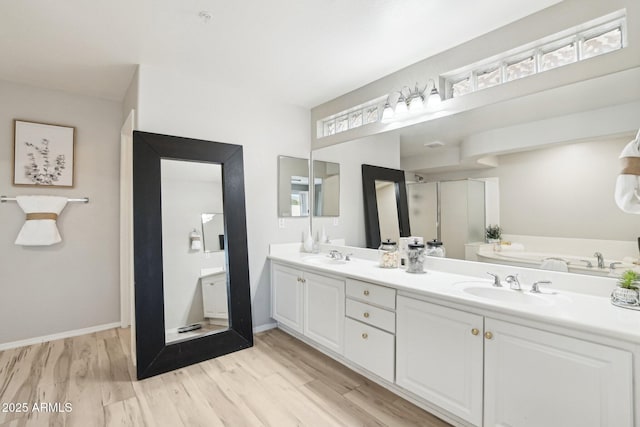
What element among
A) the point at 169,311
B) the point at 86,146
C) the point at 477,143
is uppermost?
the point at 86,146

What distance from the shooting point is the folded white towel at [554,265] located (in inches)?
72.8

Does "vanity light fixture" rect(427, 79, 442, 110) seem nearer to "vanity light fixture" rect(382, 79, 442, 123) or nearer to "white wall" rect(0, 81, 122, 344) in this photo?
"vanity light fixture" rect(382, 79, 442, 123)

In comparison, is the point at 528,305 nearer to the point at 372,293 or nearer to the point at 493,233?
the point at 493,233

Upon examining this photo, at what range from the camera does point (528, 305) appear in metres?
1.53

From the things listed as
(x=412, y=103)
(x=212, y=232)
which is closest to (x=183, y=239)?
(x=212, y=232)

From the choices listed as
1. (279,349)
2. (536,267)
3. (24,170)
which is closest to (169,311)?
(279,349)

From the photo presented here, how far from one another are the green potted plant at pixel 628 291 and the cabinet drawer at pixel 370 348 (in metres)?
1.17

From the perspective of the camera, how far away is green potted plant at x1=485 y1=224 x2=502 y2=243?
2.12 metres

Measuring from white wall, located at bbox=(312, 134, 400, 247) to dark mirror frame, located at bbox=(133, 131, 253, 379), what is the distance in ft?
3.41

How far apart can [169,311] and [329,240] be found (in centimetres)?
168

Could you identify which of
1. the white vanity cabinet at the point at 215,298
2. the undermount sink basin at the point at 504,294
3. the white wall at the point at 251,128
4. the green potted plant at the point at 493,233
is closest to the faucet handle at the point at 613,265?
the undermount sink basin at the point at 504,294

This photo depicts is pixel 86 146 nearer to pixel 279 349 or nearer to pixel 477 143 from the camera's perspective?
pixel 279 349

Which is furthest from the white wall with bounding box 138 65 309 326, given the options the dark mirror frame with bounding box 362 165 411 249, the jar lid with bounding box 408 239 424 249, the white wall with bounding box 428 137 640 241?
the white wall with bounding box 428 137 640 241

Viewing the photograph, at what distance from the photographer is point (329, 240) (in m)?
3.46
